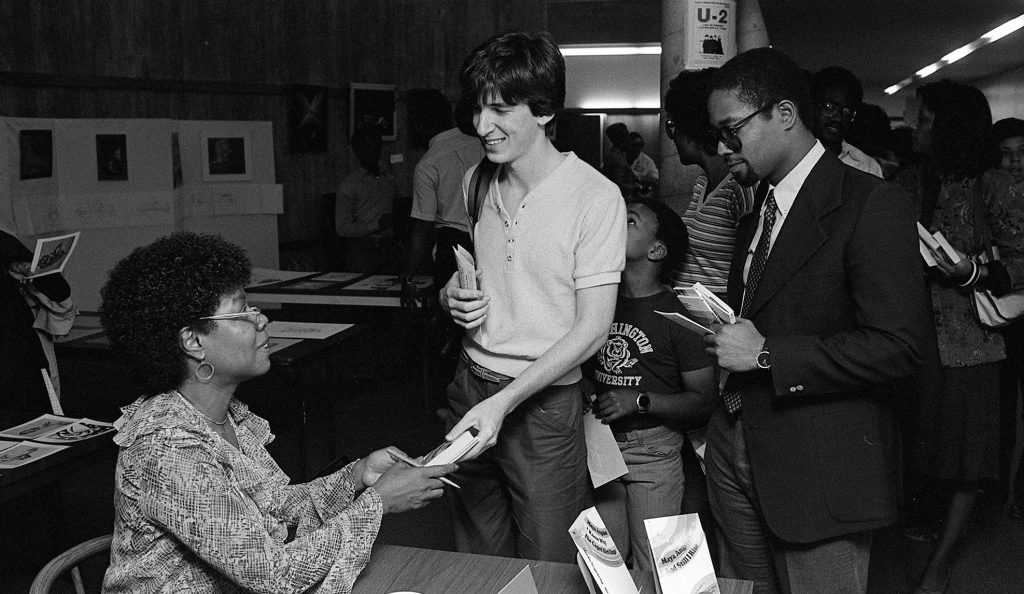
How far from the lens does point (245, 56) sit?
7520 millimetres

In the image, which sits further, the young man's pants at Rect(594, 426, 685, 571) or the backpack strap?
the young man's pants at Rect(594, 426, 685, 571)

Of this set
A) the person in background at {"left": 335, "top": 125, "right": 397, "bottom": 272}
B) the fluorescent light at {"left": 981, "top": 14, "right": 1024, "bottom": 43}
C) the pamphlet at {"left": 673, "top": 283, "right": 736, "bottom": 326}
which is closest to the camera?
the pamphlet at {"left": 673, "top": 283, "right": 736, "bottom": 326}

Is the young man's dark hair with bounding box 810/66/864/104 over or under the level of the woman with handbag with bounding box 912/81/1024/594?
over

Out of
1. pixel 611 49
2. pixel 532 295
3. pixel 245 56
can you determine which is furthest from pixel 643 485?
pixel 611 49

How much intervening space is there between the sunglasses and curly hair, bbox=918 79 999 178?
5.99 feet

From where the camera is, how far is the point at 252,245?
7.57 metres

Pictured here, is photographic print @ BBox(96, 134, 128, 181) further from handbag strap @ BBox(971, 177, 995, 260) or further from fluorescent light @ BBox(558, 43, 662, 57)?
fluorescent light @ BBox(558, 43, 662, 57)

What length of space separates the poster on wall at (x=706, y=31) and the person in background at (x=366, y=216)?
12.2 feet

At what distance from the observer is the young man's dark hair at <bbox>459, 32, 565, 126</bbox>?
212 centimetres

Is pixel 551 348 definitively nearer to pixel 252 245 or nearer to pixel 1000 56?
pixel 252 245

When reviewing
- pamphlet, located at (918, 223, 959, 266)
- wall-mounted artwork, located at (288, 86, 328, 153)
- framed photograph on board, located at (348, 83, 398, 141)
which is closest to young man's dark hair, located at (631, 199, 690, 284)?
pamphlet, located at (918, 223, 959, 266)

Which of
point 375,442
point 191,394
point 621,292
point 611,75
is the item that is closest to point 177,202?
point 375,442

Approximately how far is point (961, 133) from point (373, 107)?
241 inches

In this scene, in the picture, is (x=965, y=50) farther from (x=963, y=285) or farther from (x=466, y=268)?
(x=466, y=268)
